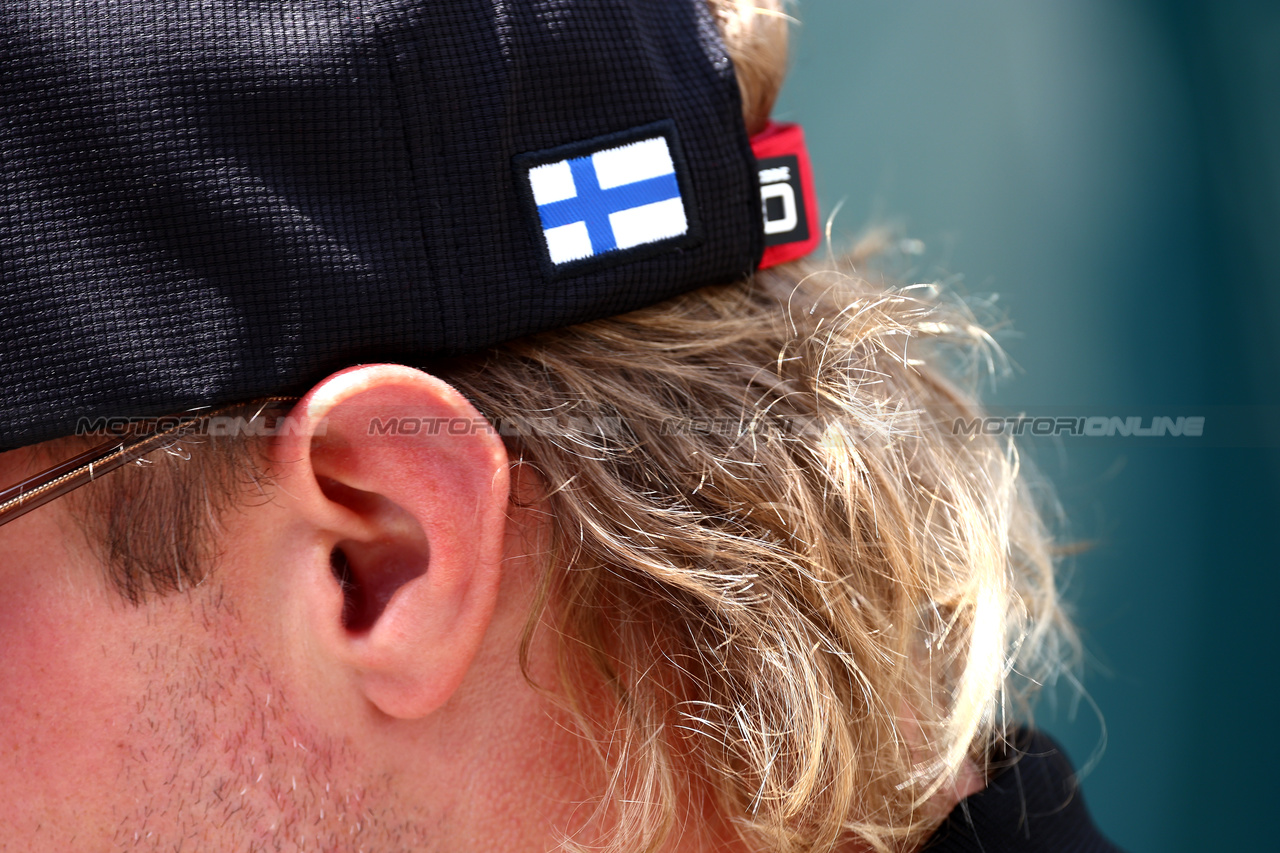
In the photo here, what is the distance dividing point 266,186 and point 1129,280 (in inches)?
86.3

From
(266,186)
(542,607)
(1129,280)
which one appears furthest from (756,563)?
(1129,280)

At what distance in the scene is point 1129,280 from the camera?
2.35 metres

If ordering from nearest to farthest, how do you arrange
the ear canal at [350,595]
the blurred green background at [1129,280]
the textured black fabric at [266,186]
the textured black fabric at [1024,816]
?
the textured black fabric at [266,186] → the ear canal at [350,595] → the textured black fabric at [1024,816] → the blurred green background at [1129,280]

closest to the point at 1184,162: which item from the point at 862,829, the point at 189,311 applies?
the point at 862,829

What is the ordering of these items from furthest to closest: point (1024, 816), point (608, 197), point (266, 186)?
point (1024, 816) → point (608, 197) → point (266, 186)

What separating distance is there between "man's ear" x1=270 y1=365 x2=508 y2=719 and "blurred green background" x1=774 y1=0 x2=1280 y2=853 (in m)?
1.68

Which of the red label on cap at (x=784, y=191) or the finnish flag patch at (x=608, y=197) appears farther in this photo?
the red label on cap at (x=784, y=191)

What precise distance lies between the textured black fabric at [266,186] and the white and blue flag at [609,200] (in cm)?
3

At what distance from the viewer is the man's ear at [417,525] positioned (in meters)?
0.89

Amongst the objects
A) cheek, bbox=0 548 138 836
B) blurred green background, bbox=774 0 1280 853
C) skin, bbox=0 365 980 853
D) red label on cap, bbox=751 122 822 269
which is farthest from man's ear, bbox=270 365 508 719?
blurred green background, bbox=774 0 1280 853

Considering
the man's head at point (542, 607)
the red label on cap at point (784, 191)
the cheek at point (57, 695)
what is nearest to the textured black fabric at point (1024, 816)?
the man's head at point (542, 607)

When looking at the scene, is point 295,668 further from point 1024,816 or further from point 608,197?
point 1024,816

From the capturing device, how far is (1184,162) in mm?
2303

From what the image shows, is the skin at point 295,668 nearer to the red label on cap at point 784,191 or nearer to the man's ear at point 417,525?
the man's ear at point 417,525
